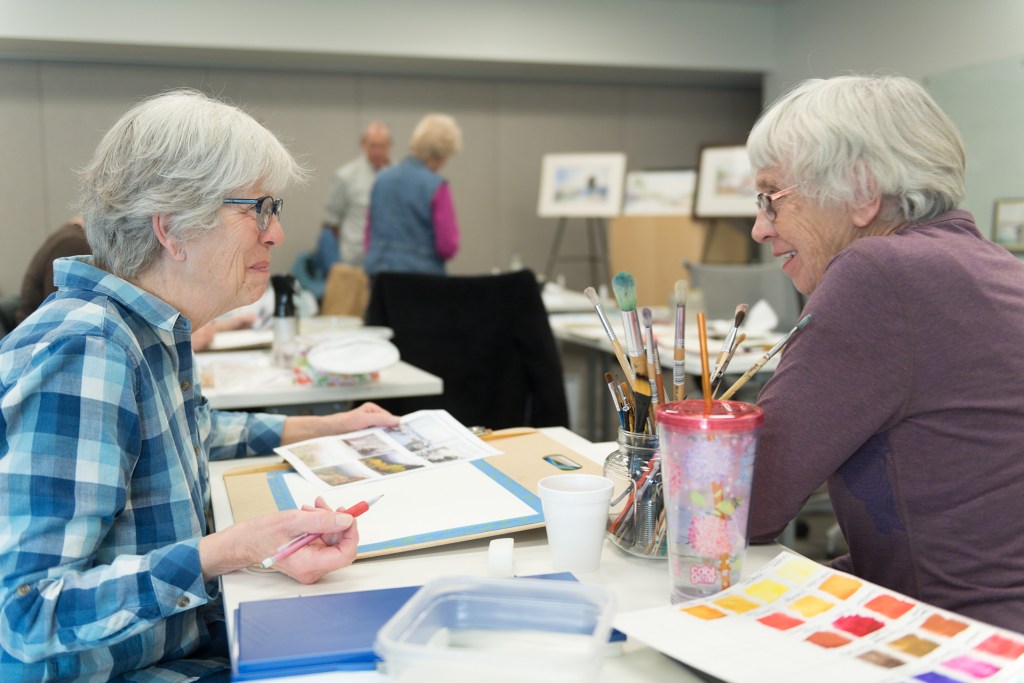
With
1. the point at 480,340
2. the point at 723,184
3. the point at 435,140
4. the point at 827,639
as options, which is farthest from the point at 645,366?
the point at 723,184

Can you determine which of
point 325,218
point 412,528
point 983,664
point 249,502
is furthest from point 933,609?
point 325,218

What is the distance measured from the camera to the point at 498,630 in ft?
2.74

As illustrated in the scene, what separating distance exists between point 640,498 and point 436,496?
325mm

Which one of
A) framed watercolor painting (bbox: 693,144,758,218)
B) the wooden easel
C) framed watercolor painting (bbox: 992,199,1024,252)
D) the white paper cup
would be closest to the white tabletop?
the white paper cup

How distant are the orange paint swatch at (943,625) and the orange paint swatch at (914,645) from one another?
0.07ft

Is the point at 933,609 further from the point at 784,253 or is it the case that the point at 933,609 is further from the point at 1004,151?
the point at 1004,151

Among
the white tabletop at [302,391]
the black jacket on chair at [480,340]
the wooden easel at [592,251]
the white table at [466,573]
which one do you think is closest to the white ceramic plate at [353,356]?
the white tabletop at [302,391]

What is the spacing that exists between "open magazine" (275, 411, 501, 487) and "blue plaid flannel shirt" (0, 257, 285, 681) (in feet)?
0.76

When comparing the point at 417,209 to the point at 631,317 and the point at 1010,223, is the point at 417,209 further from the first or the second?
the point at 631,317

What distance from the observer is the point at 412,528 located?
121 cm

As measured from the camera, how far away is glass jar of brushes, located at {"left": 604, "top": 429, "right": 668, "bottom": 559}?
1.12m

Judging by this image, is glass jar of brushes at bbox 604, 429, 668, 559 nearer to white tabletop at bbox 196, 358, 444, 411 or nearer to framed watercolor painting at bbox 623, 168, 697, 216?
white tabletop at bbox 196, 358, 444, 411

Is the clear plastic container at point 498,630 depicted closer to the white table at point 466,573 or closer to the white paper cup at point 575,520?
the white table at point 466,573

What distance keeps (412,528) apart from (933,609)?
624mm
